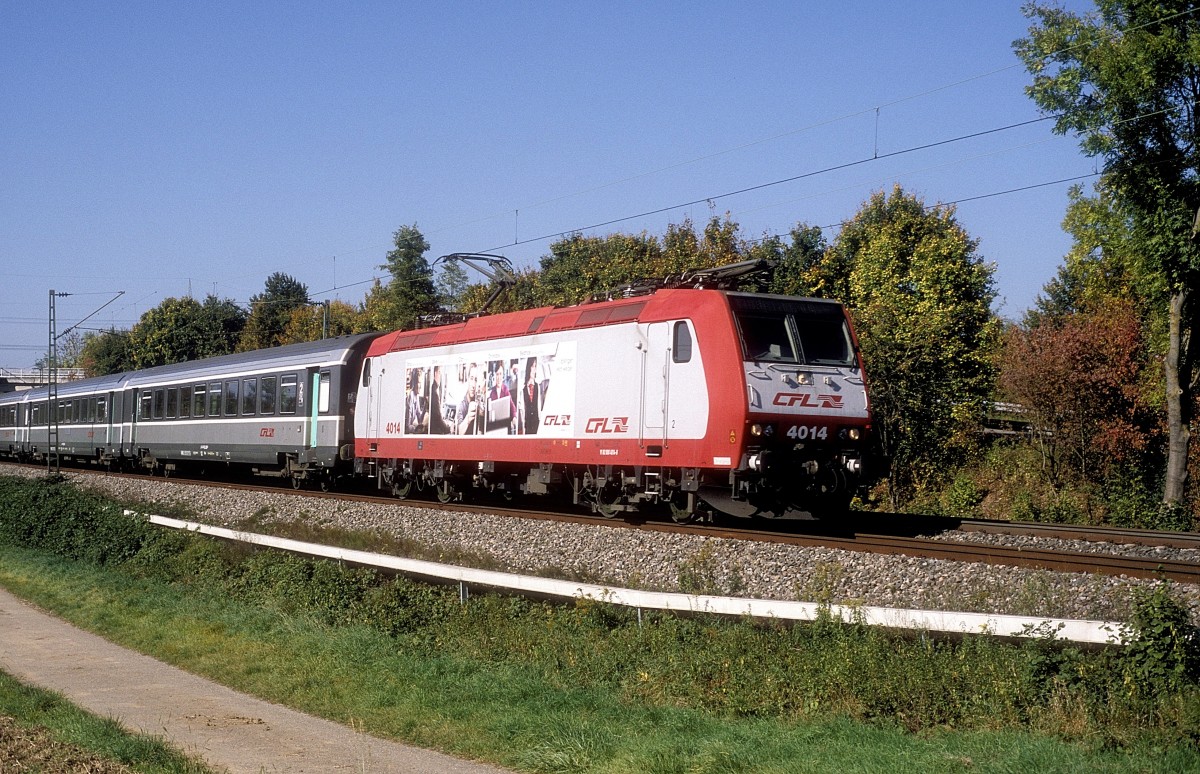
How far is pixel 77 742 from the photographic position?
28.3ft

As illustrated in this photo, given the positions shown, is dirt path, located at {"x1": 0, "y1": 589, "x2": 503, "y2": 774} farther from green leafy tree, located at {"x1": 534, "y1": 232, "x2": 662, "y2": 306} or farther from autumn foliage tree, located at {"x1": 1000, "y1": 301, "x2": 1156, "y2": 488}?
green leafy tree, located at {"x1": 534, "y1": 232, "x2": 662, "y2": 306}

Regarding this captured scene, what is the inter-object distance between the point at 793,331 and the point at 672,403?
208cm

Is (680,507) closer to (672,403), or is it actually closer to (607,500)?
(672,403)

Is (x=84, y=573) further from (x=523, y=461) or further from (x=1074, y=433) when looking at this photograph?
(x=1074, y=433)

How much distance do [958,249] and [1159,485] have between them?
20422 millimetres

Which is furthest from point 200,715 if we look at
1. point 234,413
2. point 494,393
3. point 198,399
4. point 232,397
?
point 198,399

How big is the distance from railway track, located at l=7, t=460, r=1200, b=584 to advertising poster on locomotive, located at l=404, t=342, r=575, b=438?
5.64 feet

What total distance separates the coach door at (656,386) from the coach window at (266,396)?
642 inches

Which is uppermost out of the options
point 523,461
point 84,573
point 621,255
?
point 621,255

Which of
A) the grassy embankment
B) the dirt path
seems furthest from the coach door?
the dirt path

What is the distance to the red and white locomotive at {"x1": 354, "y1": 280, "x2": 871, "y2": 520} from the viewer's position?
1678 centimetres

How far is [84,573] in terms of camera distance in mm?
18953

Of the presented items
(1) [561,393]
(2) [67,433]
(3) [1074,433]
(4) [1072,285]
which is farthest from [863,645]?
(4) [1072,285]


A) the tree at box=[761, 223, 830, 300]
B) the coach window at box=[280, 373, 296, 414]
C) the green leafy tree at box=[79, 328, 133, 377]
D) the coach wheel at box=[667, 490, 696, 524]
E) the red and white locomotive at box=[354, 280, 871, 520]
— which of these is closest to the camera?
the red and white locomotive at box=[354, 280, 871, 520]
